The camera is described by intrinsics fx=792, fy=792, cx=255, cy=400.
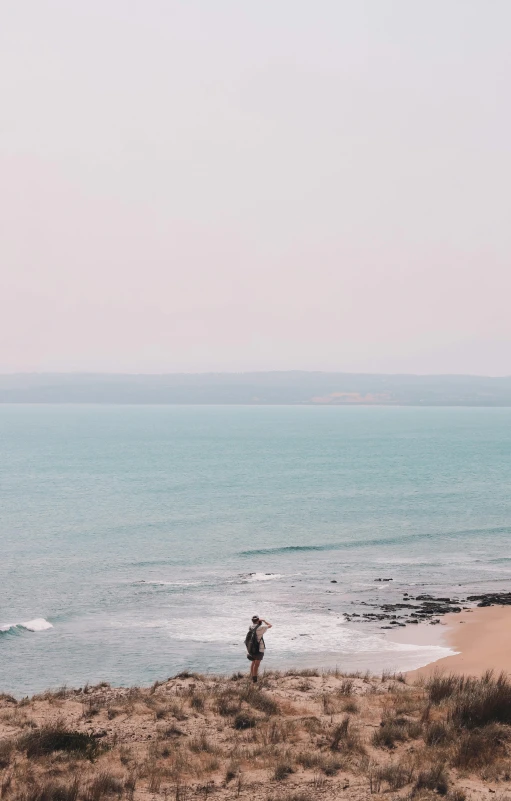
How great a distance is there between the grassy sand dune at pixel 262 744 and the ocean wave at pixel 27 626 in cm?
1801

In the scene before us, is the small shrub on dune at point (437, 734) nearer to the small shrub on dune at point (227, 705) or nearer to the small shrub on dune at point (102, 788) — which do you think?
the small shrub on dune at point (227, 705)

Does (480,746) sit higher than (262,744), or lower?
higher

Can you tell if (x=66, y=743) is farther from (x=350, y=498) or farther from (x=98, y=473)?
(x=98, y=473)

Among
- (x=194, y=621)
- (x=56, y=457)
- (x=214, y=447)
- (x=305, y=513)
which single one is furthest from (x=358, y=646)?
(x=214, y=447)

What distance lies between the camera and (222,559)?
4941 centimetres

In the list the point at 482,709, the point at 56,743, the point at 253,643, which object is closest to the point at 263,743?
the point at 56,743

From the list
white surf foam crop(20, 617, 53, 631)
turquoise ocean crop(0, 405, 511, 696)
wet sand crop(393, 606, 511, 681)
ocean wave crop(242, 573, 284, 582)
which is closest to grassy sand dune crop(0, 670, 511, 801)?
wet sand crop(393, 606, 511, 681)

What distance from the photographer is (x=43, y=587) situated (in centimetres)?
4241

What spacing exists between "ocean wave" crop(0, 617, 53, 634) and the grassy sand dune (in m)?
18.0

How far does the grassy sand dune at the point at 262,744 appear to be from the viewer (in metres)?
11.2

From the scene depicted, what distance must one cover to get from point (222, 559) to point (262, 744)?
36.6m

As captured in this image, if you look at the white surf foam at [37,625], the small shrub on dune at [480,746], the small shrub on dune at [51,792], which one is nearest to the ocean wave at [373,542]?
the white surf foam at [37,625]

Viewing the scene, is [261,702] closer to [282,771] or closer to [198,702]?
[198,702]

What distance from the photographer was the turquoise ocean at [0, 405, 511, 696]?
31000 millimetres
